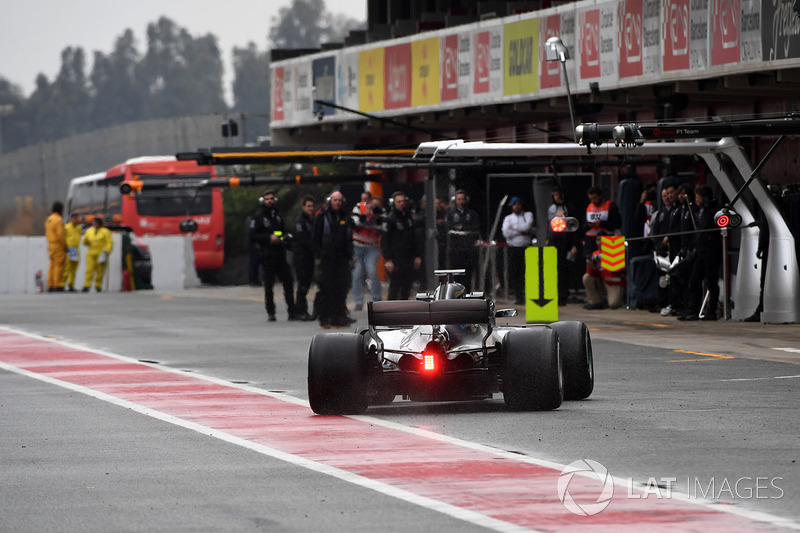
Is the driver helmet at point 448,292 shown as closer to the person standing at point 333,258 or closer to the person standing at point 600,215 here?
the person standing at point 333,258

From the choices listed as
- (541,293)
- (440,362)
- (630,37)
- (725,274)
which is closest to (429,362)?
(440,362)

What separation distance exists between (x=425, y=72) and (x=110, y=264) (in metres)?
9.83

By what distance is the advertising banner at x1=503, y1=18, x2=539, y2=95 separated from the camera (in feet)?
95.2

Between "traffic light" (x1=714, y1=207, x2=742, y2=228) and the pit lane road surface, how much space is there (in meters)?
3.42

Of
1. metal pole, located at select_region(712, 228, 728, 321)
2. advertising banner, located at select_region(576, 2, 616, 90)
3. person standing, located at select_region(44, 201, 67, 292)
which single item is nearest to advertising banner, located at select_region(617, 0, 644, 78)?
advertising banner, located at select_region(576, 2, 616, 90)

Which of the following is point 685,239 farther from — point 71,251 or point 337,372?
point 71,251

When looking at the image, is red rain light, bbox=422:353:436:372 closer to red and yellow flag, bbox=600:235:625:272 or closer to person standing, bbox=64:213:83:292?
red and yellow flag, bbox=600:235:625:272

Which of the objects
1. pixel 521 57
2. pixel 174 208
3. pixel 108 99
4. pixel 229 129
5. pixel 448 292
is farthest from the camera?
pixel 108 99

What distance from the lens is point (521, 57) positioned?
29406 millimetres

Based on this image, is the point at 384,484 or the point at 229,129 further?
the point at 229,129

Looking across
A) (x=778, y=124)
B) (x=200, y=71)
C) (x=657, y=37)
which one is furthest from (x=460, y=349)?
(x=200, y=71)

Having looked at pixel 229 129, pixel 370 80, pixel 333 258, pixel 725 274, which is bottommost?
pixel 725 274

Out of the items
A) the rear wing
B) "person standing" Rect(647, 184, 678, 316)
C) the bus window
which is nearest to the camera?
the rear wing

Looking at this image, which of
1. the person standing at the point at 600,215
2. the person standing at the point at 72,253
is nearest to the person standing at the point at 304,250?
the person standing at the point at 600,215
